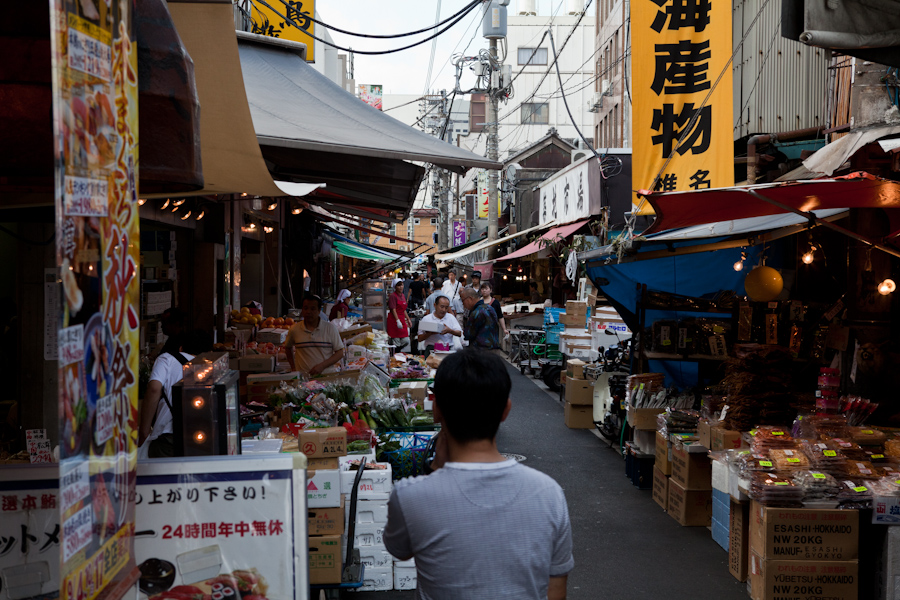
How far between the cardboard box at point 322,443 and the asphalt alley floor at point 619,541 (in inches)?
51.2

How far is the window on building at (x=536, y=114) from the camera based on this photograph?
177 feet

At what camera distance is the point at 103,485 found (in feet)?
5.66

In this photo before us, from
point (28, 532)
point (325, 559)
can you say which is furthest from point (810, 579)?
point (28, 532)

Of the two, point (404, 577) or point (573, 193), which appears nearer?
point (404, 577)

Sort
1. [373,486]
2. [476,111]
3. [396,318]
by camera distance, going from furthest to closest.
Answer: [476,111], [396,318], [373,486]

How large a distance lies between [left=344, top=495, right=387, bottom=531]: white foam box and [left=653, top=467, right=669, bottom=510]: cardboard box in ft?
11.9

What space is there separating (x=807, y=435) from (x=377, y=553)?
3709 mm

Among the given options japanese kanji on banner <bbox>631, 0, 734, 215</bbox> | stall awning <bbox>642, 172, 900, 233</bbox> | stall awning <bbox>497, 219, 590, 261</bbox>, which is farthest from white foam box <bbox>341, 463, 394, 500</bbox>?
stall awning <bbox>497, 219, 590, 261</bbox>

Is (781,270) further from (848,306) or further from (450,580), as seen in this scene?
(450,580)

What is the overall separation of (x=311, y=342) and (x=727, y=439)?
483 cm

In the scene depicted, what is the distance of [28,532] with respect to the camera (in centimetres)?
233

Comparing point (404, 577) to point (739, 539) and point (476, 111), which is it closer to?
point (739, 539)

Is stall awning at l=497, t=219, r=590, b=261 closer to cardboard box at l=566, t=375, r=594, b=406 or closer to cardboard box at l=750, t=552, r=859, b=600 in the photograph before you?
cardboard box at l=566, t=375, r=594, b=406

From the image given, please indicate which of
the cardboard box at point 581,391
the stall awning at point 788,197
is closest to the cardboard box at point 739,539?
the stall awning at point 788,197
